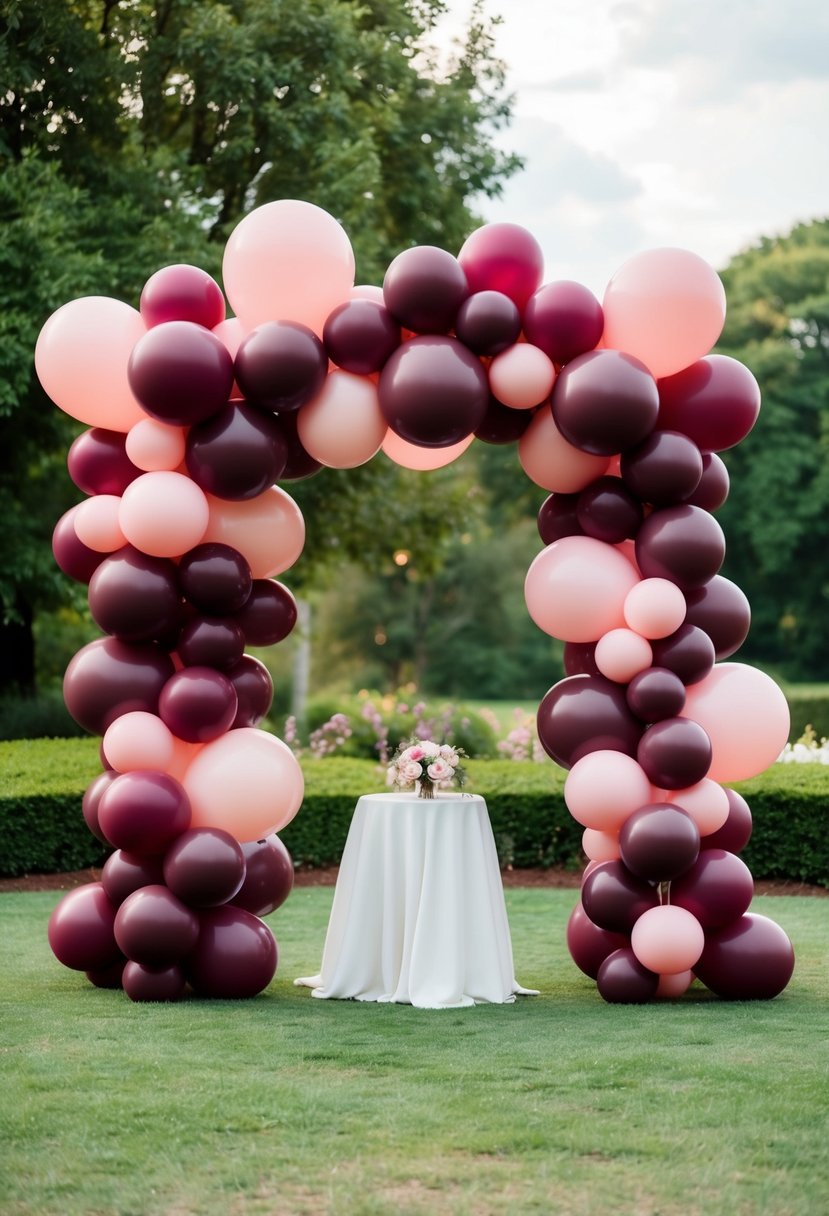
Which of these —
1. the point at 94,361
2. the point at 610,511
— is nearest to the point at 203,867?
the point at 94,361

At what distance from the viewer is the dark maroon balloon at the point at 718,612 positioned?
21.9ft

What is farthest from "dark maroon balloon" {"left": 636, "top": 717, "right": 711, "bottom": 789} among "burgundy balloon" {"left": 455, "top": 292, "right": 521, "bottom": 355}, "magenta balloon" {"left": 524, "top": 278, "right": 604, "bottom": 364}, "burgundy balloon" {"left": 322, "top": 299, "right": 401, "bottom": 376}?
"burgundy balloon" {"left": 322, "top": 299, "right": 401, "bottom": 376}

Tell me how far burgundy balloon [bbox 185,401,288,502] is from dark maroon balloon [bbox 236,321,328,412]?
111mm

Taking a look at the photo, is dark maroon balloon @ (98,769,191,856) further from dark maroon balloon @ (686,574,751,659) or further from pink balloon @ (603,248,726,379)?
pink balloon @ (603,248,726,379)

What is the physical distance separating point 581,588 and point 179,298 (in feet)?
7.47

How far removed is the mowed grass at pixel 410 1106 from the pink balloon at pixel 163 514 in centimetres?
204

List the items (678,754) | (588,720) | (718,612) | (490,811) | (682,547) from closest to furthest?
1. (678,754)
2. (682,547)
3. (588,720)
4. (718,612)
5. (490,811)

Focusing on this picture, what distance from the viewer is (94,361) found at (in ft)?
21.3

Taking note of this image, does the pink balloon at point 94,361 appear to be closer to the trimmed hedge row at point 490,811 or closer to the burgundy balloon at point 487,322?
the burgundy balloon at point 487,322

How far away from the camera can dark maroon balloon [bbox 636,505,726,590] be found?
6379mm

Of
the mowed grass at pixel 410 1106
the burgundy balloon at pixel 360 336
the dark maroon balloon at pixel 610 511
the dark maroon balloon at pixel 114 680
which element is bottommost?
the mowed grass at pixel 410 1106

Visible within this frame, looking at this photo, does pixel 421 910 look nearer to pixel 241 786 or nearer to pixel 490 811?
pixel 241 786

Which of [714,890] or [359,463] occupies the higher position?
[359,463]

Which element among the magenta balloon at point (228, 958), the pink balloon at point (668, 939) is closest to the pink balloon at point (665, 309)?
the pink balloon at point (668, 939)
